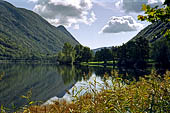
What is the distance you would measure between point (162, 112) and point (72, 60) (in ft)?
344

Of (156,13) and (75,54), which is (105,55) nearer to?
(75,54)

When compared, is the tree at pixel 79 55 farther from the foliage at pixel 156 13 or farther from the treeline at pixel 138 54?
the foliage at pixel 156 13

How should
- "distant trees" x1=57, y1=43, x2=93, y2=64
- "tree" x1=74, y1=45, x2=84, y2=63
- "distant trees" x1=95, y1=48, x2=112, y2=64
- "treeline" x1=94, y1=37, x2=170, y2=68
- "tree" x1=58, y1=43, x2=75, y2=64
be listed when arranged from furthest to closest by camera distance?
"tree" x1=74, y1=45, x2=84, y2=63, "distant trees" x1=95, y1=48, x2=112, y2=64, "distant trees" x1=57, y1=43, x2=93, y2=64, "tree" x1=58, y1=43, x2=75, y2=64, "treeline" x1=94, y1=37, x2=170, y2=68

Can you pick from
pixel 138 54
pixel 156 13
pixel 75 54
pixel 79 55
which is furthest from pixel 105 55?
pixel 156 13

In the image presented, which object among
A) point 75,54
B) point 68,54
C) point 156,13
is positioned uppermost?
point 75,54

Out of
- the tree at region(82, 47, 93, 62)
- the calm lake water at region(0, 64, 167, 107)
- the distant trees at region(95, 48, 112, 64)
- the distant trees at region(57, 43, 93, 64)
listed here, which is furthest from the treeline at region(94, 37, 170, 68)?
the distant trees at region(57, 43, 93, 64)

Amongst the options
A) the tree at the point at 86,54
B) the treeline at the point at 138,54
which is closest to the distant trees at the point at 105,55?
the treeline at the point at 138,54

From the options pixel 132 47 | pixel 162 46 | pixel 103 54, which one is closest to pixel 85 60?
pixel 103 54

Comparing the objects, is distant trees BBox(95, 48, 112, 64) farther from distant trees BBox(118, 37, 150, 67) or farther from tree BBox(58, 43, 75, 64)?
distant trees BBox(118, 37, 150, 67)

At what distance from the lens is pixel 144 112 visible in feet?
11.9

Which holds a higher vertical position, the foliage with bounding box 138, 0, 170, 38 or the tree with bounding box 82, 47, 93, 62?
the tree with bounding box 82, 47, 93, 62

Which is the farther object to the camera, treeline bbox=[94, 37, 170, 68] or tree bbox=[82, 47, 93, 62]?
tree bbox=[82, 47, 93, 62]

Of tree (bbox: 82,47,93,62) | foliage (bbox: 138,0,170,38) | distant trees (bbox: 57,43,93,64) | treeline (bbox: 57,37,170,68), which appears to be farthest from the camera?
tree (bbox: 82,47,93,62)

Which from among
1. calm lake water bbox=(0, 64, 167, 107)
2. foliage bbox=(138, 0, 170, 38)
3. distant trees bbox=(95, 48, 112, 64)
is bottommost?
calm lake water bbox=(0, 64, 167, 107)
